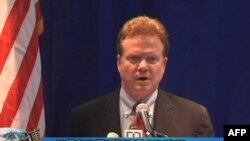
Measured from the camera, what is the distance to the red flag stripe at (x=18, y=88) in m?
2.21

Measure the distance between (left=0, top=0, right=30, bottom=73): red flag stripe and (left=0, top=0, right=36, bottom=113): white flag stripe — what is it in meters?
0.02

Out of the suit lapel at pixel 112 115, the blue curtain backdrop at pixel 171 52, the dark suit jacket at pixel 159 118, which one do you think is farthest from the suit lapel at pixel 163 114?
the blue curtain backdrop at pixel 171 52

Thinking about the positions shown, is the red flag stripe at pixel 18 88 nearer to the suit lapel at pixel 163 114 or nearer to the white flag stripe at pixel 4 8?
the white flag stripe at pixel 4 8

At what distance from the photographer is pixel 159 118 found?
5.99 ft

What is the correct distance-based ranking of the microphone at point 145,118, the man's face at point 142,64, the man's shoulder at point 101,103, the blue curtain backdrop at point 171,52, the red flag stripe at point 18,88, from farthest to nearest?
the blue curtain backdrop at point 171,52
the red flag stripe at point 18,88
the man's shoulder at point 101,103
the man's face at point 142,64
the microphone at point 145,118

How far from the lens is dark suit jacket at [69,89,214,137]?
1.82 meters

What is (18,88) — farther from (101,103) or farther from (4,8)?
(101,103)

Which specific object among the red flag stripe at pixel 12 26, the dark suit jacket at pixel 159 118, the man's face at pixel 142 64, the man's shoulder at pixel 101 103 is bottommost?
the dark suit jacket at pixel 159 118

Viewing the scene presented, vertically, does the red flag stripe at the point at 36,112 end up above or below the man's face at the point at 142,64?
below

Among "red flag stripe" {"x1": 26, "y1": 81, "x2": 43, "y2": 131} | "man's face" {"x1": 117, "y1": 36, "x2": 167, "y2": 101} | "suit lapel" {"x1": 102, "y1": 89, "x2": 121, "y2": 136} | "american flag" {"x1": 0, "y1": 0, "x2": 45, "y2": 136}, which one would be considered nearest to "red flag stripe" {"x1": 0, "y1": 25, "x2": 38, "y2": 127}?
"american flag" {"x1": 0, "y1": 0, "x2": 45, "y2": 136}

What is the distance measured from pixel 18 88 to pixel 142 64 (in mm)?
727

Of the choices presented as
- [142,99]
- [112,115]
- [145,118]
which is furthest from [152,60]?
[145,118]

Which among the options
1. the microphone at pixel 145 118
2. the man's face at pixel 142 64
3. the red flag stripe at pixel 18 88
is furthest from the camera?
the red flag stripe at pixel 18 88

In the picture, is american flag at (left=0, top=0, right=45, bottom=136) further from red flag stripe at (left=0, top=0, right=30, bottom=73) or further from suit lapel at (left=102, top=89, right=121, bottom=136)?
suit lapel at (left=102, top=89, right=121, bottom=136)
